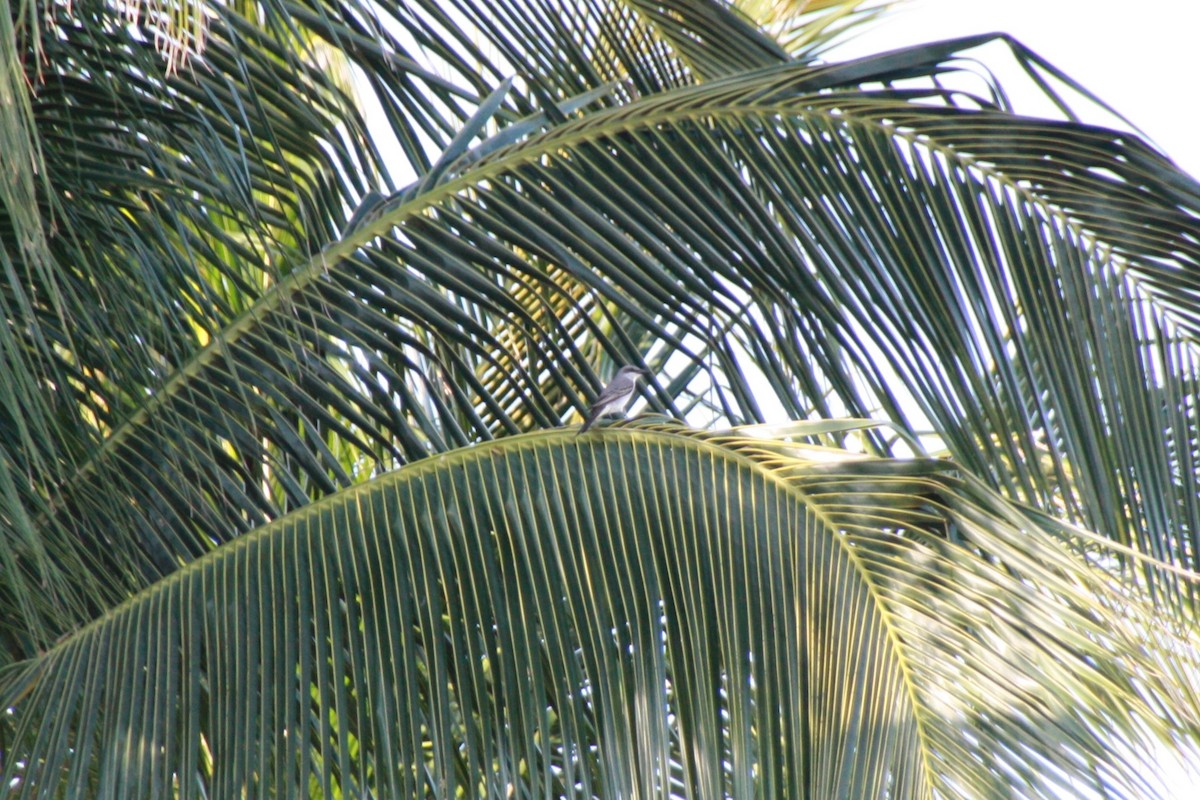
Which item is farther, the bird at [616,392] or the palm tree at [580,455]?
the bird at [616,392]

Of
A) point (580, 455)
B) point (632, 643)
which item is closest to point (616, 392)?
point (580, 455)

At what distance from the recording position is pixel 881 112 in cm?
278

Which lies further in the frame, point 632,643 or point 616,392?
point 616,392

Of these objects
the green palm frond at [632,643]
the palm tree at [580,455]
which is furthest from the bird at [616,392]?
the green palm frond at [632,643]

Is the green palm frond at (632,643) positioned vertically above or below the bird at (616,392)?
below

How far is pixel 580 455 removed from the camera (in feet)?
8.48

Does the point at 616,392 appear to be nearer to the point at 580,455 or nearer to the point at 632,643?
the point at 580,455

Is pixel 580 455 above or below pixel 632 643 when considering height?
above

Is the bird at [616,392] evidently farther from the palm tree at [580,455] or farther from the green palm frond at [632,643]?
the green palm frond at [632,643]

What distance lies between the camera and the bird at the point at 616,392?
3.02 m

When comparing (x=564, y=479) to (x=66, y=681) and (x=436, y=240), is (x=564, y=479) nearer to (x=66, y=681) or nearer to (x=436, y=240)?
(x=436, y=240)

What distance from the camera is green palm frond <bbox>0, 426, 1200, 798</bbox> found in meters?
2.11

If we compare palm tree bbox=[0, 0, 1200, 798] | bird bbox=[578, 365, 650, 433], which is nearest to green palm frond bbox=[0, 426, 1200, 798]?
palm tree bbox=[0, 0, 1200, 798]

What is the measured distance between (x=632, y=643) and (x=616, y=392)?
85 centimetres
